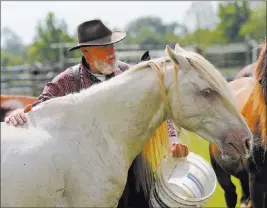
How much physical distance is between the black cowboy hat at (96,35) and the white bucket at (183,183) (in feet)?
3.35

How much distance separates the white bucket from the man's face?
83 cm

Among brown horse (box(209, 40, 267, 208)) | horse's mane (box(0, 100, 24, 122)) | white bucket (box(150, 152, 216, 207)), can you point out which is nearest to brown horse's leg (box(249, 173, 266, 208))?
brown horse (box(209, 40, 267, 208))

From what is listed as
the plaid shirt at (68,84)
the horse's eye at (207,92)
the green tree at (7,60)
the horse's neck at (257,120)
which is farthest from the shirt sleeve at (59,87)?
the green tree at (7,60)

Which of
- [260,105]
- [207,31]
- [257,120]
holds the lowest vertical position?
[207,31]

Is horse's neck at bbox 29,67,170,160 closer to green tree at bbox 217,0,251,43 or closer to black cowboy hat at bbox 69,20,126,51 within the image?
black cowboy hat at bbox 69,20,126,51

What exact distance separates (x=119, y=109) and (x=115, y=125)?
0.11m

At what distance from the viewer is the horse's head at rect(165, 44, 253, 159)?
3439 millimetres

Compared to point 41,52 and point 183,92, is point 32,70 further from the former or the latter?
point 41,52

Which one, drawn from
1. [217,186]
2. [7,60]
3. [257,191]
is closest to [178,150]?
[257,191]

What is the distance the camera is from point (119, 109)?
11.5ft

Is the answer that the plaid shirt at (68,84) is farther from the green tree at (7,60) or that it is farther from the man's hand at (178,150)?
the green tree at (7,60)

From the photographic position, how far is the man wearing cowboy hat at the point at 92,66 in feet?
13.7

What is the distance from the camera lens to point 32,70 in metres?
20.6

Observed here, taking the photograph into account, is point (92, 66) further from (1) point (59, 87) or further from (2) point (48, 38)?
(2) point (48, 38)
